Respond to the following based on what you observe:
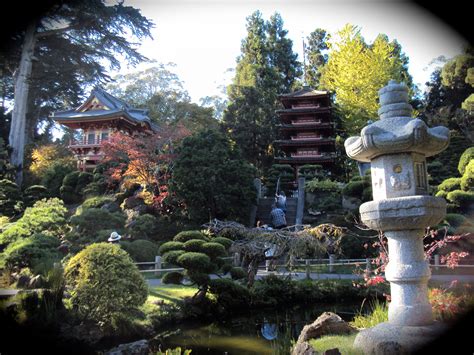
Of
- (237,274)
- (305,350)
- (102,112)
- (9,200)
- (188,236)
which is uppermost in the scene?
(102,112)

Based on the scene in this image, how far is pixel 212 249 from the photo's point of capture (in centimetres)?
875

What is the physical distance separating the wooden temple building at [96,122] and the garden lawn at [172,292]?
15.2 meters

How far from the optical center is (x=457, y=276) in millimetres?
11008

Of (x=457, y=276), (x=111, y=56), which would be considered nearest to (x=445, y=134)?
(x=457, y=276)

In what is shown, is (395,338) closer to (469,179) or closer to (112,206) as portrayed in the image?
(469,179)

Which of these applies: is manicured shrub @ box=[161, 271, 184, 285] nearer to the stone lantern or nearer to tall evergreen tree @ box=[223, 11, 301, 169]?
the stone lantern

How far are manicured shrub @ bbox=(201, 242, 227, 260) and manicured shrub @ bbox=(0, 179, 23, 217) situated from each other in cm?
1344

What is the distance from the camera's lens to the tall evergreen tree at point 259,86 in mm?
25906

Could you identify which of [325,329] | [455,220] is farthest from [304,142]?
[325,329]

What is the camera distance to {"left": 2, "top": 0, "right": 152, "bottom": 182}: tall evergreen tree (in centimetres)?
1828

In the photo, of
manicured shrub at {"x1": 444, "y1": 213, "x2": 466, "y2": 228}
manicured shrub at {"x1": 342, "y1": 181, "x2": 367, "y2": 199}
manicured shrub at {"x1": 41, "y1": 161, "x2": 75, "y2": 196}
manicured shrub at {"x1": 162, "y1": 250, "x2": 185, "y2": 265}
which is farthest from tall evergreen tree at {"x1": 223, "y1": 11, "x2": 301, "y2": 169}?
manicured shrub at {"x1": 162, "y1": 250, "x2": 185, "y2": 265}

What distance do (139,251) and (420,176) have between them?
34.7ft

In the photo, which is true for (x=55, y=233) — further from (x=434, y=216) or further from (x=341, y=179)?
(x=341, y=179)

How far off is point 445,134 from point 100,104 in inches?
943
